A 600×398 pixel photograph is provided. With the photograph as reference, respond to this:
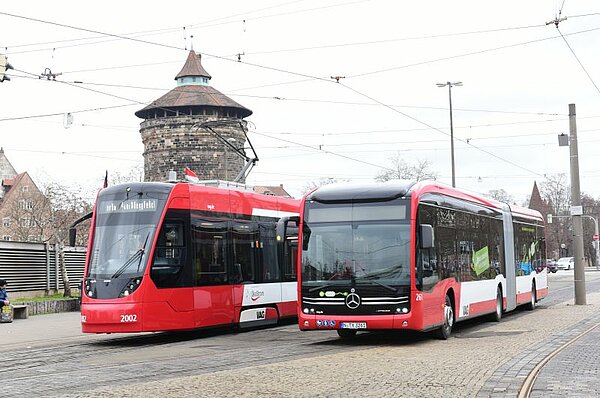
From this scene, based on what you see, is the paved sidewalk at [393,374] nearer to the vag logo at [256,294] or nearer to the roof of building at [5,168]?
the vag logo at [256,294]

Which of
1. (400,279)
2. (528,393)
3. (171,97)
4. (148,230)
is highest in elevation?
(171,97)

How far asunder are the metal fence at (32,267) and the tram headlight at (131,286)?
12296 millimetres

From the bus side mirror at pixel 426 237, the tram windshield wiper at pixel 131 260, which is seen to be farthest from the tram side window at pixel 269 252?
the bus side mirror at pixel 426 237

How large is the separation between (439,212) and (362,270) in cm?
256

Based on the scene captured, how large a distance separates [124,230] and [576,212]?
51.5 ft

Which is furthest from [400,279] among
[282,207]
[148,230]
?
[282,207]

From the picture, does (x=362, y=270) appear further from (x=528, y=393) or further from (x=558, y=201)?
(x=558, y=201)

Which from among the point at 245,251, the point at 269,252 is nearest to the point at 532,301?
the point at 269,252

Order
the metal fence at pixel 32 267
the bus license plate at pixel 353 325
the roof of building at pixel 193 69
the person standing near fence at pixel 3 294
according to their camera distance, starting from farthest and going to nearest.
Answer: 1. the roof of building at pixel 193 69
2. the metal fence at pixel 32 267
3. the person standing near fence at pixel 3 294
4. the bus license plate at pixel 353 325

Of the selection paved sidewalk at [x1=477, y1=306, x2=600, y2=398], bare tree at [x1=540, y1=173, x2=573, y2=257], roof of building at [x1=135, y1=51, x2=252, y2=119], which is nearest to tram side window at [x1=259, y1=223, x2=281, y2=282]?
paved sidewalk at [x1=477, y1=306, x2=600, y2=398]

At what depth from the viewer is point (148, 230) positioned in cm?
1750

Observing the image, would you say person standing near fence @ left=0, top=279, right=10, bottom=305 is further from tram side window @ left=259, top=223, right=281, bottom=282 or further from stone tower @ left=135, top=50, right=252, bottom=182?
stone tower @ left=135, top=50, right=252, bottom=182

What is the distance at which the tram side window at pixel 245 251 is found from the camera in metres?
20.0

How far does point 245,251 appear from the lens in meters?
20.4
